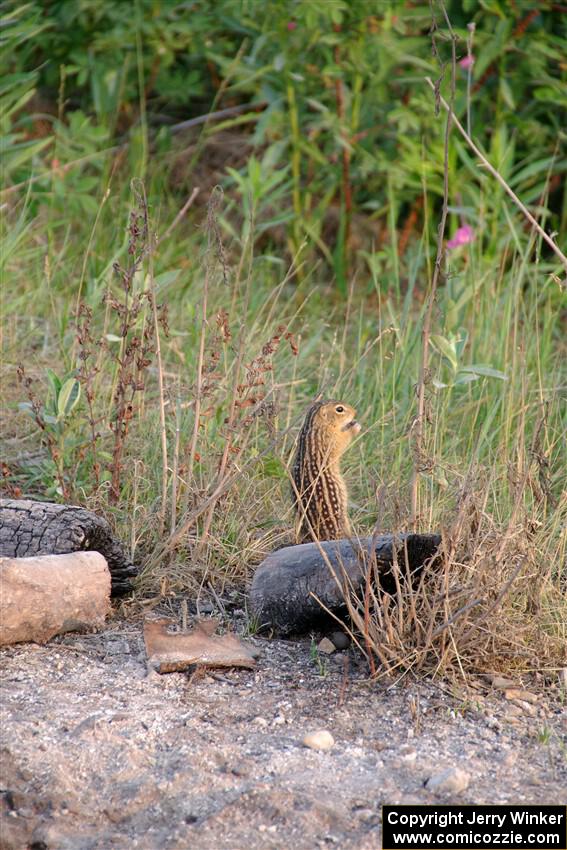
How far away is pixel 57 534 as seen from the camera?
13.8 feet

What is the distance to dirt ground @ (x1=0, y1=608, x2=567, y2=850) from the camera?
3049 millimetres

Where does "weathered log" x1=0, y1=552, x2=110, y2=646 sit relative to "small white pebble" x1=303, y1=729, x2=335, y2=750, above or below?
above

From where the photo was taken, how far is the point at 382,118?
26.0 ft

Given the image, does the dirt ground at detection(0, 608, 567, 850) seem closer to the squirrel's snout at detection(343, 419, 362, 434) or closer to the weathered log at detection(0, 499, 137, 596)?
the weathered log at detection(0, 499, 137, 596)

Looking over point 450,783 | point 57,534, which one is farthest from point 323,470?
point 450,783

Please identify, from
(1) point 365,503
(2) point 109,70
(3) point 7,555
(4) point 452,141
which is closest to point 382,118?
(4) point 452,141

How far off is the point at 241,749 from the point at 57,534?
3.97 feet

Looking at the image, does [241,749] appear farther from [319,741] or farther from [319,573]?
[319,573]

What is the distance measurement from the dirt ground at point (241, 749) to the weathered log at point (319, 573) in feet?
0.44

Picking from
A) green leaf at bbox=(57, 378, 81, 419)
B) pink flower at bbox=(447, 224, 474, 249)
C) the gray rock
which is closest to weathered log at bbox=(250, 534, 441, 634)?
the gray rock

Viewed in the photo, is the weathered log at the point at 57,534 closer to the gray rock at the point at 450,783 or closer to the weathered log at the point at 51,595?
the weathered log at the point at 51,595

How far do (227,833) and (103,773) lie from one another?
444mm

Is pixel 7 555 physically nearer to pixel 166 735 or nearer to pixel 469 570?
pixel 166 735

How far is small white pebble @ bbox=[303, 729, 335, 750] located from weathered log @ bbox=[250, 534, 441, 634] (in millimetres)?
521
